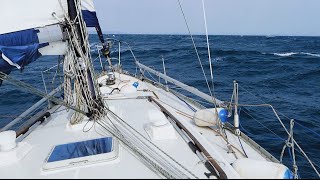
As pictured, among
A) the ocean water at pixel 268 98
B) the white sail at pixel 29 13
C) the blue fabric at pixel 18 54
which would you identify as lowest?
the ocean water at pixel 268 98

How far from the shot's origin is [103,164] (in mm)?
3357

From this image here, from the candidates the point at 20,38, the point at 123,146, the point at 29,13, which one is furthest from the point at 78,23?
the point at 123,146

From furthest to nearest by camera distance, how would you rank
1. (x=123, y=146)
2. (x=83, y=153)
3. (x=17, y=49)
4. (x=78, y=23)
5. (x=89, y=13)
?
(x=89, y=13)
(x=78, y=23)
(x=17, y=49)
(x=123, y=146)
(x=83, y=153)

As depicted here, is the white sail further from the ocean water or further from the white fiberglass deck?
the white fiberglass deck

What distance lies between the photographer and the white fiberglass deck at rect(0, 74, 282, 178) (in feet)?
10.6

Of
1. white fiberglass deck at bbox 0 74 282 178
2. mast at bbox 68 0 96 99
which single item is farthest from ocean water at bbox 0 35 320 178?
mast at bbox 68 0 96 99

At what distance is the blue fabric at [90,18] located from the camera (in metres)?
5.34

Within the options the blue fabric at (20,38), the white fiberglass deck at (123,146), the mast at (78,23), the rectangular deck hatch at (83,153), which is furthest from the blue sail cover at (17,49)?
the rectangular deck hatch at (83,153)

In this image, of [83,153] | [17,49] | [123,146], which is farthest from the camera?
[17,49]

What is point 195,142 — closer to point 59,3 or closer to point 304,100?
point 59,3

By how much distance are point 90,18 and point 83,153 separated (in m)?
2.96

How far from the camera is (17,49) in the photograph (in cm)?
410

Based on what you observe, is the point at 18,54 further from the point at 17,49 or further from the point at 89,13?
the point at 89,13

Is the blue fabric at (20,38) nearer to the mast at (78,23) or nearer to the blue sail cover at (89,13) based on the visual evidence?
the mast at (78,23)
